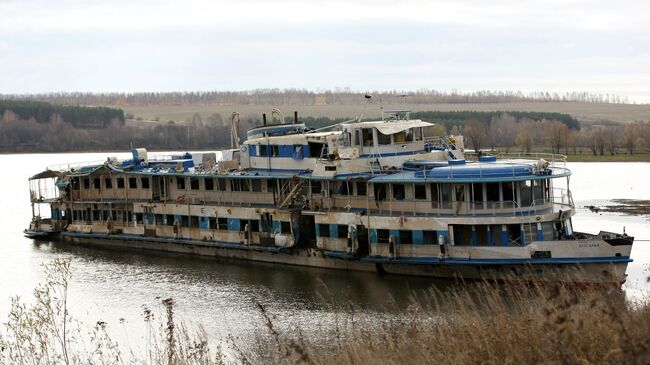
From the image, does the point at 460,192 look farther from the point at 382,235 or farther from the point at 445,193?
the point at 382,235

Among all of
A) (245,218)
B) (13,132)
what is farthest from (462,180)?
(13,132)

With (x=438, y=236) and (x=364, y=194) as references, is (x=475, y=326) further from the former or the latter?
(x=364, y=194)

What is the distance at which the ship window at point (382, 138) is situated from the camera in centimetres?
3533

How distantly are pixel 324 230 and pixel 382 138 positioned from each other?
447 centimetres

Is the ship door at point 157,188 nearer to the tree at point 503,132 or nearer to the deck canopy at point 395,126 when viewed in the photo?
the deck canopy at point 395,126

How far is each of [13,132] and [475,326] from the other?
149 meters

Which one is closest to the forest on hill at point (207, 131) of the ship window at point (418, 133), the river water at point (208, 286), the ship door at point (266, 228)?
the ship window at point (418, 133)

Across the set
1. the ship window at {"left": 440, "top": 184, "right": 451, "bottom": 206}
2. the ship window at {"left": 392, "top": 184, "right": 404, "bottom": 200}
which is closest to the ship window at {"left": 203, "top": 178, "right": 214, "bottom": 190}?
the ship window at {"left": 392, "top": 184, "right": 404, "bottom": 200}

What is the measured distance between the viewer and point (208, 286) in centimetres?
3300

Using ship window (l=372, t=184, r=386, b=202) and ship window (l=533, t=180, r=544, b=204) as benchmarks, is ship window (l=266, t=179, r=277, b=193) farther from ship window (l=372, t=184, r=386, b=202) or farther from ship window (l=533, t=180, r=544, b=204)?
ship window (l=533, t=180, r=544, b=204)

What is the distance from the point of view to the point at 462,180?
30.5m

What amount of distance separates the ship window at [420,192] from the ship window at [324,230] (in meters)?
3.89

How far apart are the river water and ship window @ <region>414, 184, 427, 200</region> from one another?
3.14 metres

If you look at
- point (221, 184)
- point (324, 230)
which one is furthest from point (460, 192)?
point (221, 184)
